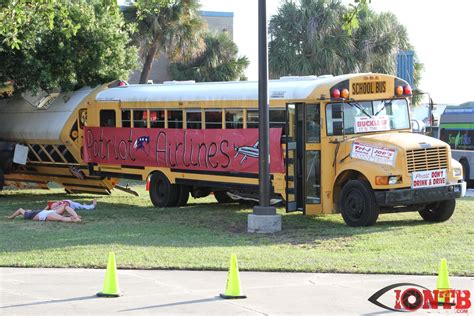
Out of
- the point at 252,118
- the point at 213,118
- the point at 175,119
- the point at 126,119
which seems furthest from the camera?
the point at 126,119

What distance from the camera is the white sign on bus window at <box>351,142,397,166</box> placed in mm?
14453

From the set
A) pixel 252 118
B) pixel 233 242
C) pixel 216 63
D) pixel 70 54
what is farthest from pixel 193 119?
pixel 216 63

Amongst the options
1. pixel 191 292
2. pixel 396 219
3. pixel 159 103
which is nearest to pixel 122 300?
pixel 191 292

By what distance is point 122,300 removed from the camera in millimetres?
9000

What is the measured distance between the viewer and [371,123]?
51.5 feet

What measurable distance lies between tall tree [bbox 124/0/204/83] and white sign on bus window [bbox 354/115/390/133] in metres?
19.9

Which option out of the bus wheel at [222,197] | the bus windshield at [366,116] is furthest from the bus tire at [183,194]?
the bus windshield at [366,116]

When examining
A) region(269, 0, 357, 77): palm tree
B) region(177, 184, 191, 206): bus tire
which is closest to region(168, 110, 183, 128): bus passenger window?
region(177, 184, 191, 206): bus tire

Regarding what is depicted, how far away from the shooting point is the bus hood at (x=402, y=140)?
14.5 m

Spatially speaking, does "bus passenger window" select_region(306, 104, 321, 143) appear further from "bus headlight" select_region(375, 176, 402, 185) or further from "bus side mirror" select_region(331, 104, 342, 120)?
"bus headlight" select_region(375, 176, 402, 185)

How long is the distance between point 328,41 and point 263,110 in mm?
23686

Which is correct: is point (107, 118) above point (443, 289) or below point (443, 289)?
above

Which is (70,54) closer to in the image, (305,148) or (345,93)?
(305,148)

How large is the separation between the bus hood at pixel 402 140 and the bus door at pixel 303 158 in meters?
0.75
